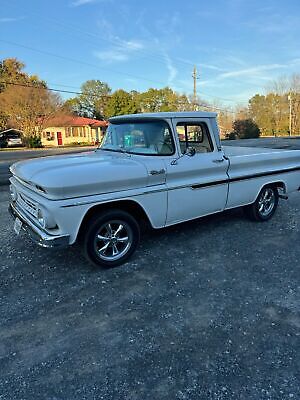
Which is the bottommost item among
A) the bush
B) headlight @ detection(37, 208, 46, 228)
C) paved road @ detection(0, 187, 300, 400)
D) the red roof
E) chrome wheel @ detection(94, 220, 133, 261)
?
paved road @ detection(0, 187, 300, 400)

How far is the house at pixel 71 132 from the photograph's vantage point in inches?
1756

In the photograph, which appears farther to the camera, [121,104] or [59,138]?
[121,104]

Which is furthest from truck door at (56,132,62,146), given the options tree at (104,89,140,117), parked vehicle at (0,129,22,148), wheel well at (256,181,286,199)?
wheel well at (256,181,286,199)

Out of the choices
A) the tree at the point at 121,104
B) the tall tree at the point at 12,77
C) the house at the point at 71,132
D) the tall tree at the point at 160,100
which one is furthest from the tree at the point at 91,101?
the tall tree at the point at 12,77

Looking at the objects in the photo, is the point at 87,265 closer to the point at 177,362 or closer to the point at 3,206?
the point at 177,362

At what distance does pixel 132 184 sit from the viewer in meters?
3.72

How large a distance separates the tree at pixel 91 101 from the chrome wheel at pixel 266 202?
59947 millimetres

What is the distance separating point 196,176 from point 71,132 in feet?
149

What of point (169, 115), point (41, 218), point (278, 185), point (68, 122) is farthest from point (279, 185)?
point (68, 122)

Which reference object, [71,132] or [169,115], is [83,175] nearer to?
[169,115]

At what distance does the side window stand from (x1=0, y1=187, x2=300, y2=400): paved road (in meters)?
1.46

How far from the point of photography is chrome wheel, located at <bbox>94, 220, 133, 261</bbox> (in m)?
3.71

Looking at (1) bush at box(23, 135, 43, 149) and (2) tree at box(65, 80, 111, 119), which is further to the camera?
(2) tree at box(65, 80, 111, 119)

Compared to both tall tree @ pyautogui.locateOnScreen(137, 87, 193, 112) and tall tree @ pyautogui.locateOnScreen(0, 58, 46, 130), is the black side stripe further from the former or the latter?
tall tree @ pyautogui.locateOnScreen(137, 87, 193, 112)
